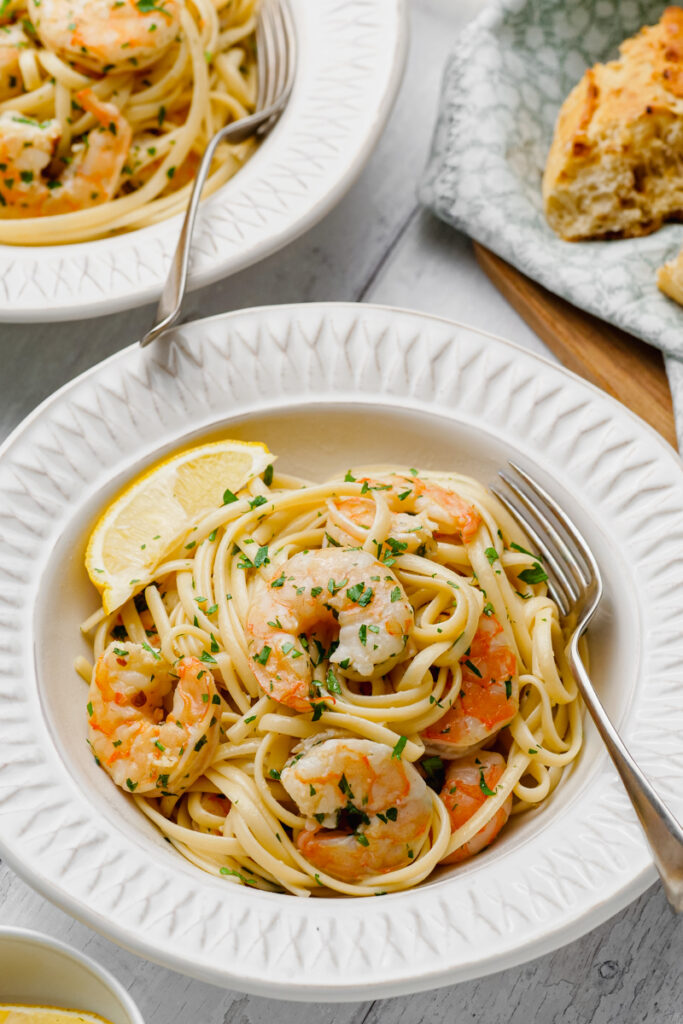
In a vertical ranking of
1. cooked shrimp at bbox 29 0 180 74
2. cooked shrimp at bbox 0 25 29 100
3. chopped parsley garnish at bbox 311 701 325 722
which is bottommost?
chopped parsley garnish at bbox 311 701 325 722

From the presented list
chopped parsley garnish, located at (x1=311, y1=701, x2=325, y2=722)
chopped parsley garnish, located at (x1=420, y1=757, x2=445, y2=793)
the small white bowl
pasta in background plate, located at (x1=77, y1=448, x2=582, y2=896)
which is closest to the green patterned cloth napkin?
pasta in background plate, located at (x1=77, y1=448, x2=582, y2=896)

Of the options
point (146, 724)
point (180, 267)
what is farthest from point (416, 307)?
point (146, 724)

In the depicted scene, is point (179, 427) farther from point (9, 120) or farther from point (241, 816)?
point (9, 120)

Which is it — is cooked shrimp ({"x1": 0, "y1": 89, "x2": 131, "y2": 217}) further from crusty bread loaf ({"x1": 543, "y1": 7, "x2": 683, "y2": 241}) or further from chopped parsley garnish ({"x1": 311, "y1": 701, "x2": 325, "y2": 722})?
chopped parsley garnish ({"x1": 311, "y1": 701, "x2": 325, "y2": 722})

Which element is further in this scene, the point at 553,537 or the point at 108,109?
the point at 108,109

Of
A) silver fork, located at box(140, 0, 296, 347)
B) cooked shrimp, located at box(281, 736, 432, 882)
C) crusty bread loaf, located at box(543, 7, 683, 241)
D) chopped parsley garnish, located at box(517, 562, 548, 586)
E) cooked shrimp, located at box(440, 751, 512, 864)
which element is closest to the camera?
cooked shrimp, located at box(281, 736, 432, 882)

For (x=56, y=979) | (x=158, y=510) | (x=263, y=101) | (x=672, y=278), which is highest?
(x=263, y=101)

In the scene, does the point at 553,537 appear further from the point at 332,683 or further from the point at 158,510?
the point at 158,510
